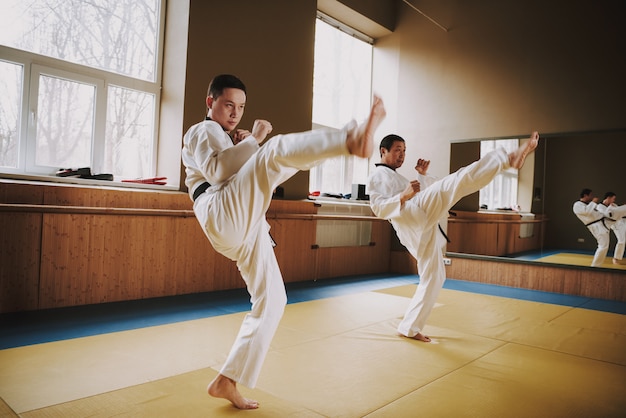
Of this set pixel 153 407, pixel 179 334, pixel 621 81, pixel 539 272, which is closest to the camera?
pixel 153 407

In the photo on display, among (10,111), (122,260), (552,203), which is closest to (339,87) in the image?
(552,203)

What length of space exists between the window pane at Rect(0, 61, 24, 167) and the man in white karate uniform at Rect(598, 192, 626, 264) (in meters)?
6.16

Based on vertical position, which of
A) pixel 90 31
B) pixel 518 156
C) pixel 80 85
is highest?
pixel 90 31

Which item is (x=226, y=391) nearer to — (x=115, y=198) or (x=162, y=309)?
(x=162, y=309)

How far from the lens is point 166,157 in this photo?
4.57 metres

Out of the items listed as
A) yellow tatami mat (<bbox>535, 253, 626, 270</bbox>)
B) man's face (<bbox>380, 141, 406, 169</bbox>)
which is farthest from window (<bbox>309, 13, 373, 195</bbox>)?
man's face (<bbox>380, 141, 406, 169</bbox>)

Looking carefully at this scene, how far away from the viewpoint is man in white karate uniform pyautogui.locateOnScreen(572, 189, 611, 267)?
5.27 m

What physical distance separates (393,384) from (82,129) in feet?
11.5

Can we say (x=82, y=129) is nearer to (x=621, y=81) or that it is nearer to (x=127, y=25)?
(x=127, y=25)

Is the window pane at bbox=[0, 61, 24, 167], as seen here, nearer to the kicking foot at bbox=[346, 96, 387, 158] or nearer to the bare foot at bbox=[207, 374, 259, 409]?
the bare foot at bbox=[207, 374, 259, 409]

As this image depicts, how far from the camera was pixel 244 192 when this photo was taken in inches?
70.6

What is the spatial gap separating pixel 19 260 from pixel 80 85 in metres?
1.71

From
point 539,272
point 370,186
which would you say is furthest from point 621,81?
point 370,186

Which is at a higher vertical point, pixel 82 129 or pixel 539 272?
pixel 82 129
